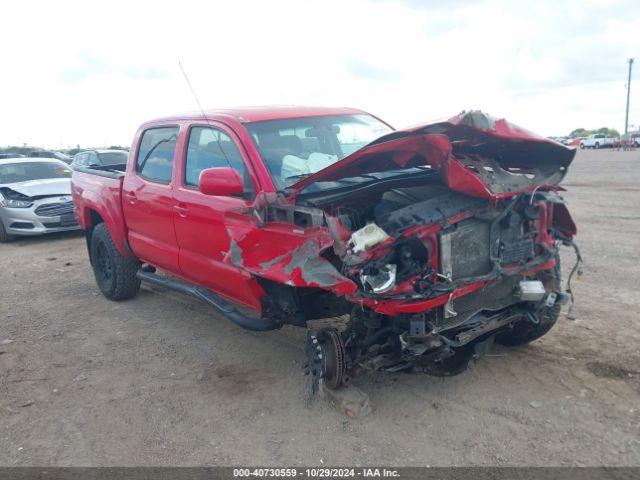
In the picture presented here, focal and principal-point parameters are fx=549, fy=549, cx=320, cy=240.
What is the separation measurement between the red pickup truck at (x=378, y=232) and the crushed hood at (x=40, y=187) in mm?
7047

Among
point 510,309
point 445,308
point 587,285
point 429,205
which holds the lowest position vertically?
point 587,285

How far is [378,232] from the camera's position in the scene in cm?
314

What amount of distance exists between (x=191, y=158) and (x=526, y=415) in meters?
3.32

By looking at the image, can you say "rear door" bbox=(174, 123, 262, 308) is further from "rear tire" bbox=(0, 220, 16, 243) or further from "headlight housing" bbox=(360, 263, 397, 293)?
"rear tire" bbox=(0, 220, 16, 243)

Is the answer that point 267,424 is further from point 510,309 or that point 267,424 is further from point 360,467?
point 510,309

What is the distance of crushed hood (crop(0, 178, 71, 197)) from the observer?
1060 centimetres

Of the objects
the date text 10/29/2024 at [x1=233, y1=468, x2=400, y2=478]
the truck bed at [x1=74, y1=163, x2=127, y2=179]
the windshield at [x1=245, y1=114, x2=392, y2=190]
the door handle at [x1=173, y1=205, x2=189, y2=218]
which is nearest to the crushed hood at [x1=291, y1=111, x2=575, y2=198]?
the windshield at [x1=245, y1=114, x2=392, y2=190]

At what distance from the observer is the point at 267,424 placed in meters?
3.60

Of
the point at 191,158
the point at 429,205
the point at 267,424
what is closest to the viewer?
the point at 429,205

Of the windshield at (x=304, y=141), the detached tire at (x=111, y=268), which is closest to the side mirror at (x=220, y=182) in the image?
the windshield at (x=304, y=141)

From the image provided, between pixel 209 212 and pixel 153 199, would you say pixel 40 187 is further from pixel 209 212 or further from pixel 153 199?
pixel 209 212

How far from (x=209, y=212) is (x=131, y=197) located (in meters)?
1.61

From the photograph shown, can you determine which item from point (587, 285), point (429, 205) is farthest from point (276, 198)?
point (587, 285)

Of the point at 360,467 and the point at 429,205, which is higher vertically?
the point at 429,205
